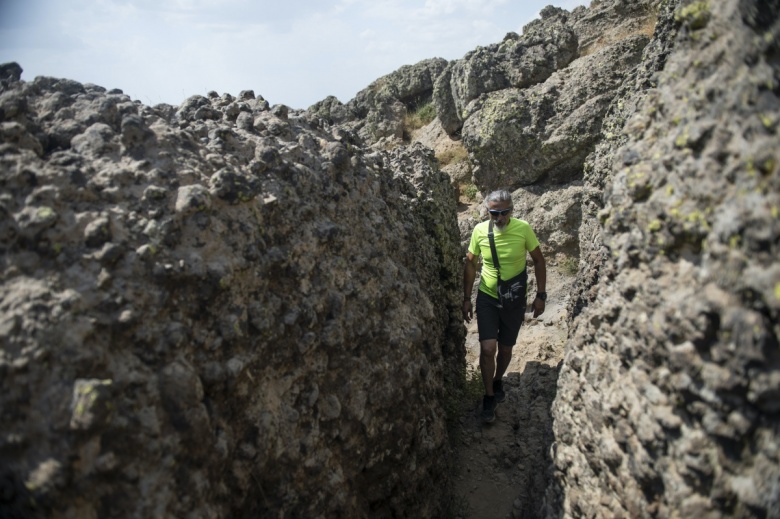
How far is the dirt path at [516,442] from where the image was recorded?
4.34 metres

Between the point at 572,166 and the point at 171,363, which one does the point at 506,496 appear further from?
the point at 572,166

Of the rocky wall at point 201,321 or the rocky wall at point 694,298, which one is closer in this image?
the rocky wall at point 694,298

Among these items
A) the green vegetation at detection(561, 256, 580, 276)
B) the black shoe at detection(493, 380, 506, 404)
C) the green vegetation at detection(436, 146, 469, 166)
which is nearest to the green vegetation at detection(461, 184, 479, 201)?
the green vegetation at detection(436, 146, 469, 166)

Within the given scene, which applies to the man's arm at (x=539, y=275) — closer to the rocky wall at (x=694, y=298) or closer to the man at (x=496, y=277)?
the man at (x=496, y=277)

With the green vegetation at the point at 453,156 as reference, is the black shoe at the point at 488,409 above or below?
below

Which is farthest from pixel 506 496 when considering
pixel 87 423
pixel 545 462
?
pixel 87 423

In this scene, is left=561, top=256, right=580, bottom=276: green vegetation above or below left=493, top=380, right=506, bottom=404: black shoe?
above

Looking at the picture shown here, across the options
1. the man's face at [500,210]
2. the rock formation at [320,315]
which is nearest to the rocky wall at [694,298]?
the rock formation at [320,315]

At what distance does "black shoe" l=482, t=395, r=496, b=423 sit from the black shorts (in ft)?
2.13

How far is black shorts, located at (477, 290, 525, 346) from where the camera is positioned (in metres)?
5.36

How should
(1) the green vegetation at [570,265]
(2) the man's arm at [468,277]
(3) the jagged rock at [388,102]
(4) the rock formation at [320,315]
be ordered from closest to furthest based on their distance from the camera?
(4) the rock formation at [320,315] < (2) the man's arm at [468,277] < (1) the green vegetation at [570,265] < (3) the jagged rock at [388,102]

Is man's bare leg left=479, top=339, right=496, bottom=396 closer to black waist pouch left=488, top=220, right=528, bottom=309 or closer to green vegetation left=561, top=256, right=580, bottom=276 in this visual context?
black waist pouch left=488, top=220, right=528, bottom=309

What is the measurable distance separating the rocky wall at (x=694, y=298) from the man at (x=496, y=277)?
1.96m

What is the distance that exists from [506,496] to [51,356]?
12.7ft
